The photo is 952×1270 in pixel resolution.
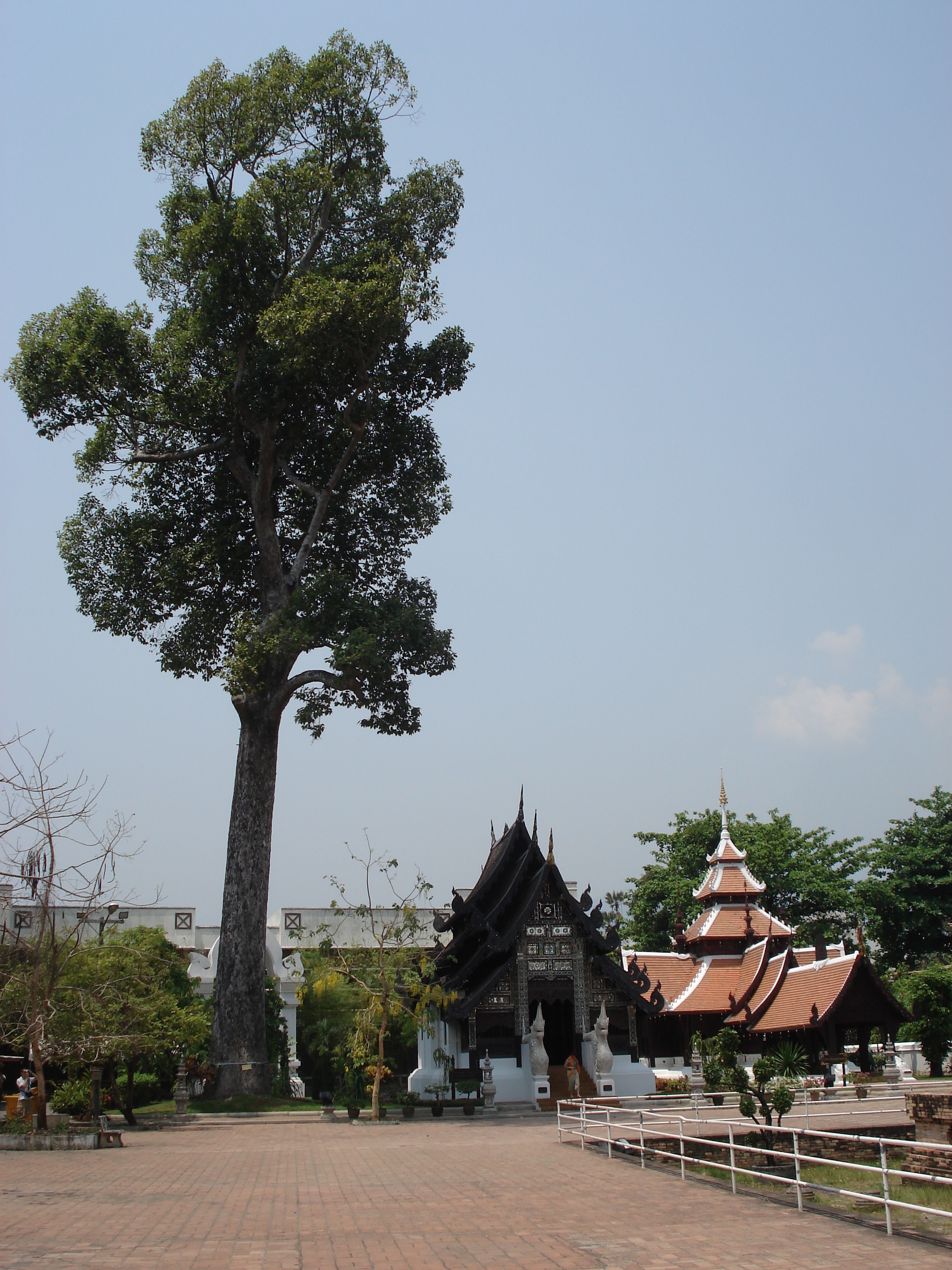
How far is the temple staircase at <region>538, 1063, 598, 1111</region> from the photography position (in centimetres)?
2558

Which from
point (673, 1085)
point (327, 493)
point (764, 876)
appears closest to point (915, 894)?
point (764, 876)

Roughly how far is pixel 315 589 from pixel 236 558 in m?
4.39

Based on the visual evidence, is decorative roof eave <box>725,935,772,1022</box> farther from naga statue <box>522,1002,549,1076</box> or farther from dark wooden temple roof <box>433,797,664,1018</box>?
naga statue <box>522,1002,549,1076</box>

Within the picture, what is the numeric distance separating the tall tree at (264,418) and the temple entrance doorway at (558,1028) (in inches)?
311

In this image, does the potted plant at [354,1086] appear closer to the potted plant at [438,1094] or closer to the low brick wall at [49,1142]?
the potted plant at [438,1094]

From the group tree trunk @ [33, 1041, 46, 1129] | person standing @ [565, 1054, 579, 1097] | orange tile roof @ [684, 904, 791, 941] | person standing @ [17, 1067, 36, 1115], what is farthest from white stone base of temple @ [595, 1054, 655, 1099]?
tree trunk @ [33, 1041, 46, 1129]

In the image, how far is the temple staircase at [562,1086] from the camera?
25.6 meters

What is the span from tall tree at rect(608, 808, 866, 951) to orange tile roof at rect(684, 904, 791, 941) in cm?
781

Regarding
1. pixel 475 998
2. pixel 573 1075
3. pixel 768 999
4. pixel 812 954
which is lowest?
pixel 573 1075

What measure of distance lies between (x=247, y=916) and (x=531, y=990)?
703cm

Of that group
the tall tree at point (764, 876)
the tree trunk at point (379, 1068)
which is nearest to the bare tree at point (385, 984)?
the tree trunk at point (379, 1068)

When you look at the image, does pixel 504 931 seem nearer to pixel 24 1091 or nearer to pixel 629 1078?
pixel 629 1078

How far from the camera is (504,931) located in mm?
28531

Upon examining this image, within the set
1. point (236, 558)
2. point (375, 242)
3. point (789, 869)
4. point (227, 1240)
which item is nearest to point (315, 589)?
point (236, 558)
